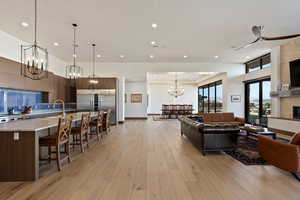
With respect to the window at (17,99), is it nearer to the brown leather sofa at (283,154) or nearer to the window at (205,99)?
the brown leather sofa at (283,154)

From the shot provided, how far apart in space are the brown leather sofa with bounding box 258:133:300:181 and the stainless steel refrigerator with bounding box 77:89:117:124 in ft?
23.0

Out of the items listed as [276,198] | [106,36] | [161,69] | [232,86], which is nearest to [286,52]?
[232,86]

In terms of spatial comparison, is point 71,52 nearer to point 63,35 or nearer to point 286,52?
point 63,35

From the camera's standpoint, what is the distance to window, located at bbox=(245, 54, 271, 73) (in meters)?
7.81

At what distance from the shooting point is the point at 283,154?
2801mm

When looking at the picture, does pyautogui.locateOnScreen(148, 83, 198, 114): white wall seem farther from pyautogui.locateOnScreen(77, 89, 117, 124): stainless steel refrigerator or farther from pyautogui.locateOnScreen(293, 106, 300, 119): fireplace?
pyautogui.locateOnScreen(293, 106, 300, 119): fireplace

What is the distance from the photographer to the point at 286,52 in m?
6.39

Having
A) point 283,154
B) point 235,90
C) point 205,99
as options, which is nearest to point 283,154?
point 283,154

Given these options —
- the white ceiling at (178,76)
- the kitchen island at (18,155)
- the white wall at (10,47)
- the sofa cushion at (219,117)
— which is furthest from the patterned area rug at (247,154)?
the white wall at (10,47)

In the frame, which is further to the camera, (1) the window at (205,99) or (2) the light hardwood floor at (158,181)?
(1) the window at (205,99)

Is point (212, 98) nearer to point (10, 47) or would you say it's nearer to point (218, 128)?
point (218, 128)

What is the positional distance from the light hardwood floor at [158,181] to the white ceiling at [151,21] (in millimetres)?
3433

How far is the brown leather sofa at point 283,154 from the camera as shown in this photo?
268 cm

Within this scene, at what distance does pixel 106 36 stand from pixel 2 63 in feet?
9.91
